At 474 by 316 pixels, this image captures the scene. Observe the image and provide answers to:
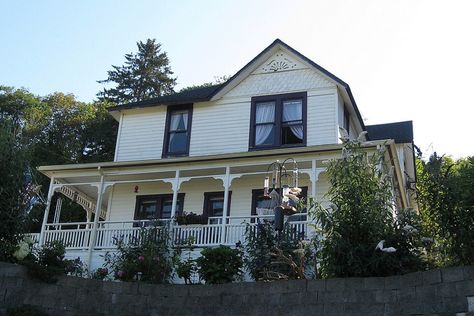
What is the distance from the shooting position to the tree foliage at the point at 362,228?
1089 centimetres

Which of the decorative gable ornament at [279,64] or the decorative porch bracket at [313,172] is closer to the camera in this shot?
the decorative porch bracket at [313,172]

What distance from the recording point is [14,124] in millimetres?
14719

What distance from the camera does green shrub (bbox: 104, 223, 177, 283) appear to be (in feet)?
45.9

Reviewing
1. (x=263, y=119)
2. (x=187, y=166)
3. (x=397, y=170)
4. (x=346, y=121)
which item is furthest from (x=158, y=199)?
(x=397, y=170)

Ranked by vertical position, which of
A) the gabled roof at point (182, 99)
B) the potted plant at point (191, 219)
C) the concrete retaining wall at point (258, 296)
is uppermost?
the gabled roof at point (182, 99)

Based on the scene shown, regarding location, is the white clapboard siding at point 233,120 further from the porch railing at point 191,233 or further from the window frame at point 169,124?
the porch railing at point 191,233

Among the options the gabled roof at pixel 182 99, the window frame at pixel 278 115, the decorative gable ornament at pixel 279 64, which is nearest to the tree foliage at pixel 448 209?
the window frame at pixel 278 115

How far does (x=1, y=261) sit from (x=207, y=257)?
4168 millimetres

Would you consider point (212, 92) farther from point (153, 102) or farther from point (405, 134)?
point (405, 134)

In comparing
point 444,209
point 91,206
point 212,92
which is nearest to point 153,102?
point 212,92

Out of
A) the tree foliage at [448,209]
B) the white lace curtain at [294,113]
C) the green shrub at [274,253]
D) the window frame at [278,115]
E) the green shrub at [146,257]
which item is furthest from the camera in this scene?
the white lace curtain at [294,113]

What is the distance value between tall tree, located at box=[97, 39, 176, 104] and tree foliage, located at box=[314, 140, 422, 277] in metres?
34.5

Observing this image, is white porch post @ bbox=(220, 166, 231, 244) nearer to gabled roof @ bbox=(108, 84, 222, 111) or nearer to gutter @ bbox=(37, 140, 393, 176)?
gutter @ bbox=(37, 140, 393, 176)

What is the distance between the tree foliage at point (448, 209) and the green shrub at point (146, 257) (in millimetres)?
6105
